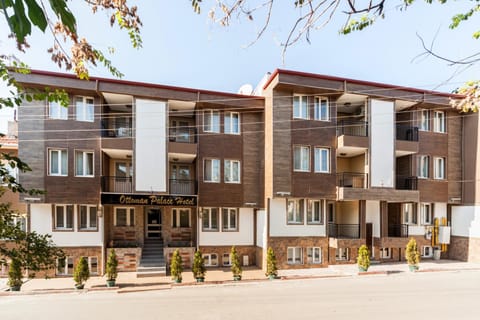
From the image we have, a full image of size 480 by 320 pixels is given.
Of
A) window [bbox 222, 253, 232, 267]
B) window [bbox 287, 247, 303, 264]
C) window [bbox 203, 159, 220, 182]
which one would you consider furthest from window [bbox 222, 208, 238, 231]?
window [bbox 287, 247, 303, 264]

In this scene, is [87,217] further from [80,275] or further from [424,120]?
[424,120]

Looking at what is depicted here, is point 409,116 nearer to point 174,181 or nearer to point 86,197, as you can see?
point 174,181

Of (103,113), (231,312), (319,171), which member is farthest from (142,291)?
(319,171)

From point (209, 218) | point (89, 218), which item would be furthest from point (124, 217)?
point (209, 218)

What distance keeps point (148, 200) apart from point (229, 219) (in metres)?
4.51

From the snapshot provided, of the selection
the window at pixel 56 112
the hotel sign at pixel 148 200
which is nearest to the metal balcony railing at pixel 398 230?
the hotel sign at pixel 148 200

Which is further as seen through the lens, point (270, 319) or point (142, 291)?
point (142, 291)

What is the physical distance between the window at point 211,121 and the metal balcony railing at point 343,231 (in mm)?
8686

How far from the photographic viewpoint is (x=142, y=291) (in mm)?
10742

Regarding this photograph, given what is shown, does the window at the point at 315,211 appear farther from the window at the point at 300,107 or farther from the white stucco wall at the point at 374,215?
the window at the point at 300,107

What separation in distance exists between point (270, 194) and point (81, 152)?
9.62 metres

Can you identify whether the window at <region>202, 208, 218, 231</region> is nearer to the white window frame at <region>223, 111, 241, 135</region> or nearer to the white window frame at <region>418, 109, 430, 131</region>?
the white window frame at <region>223, 111, 241, 135</region>

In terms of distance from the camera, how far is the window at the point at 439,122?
16.4 meters

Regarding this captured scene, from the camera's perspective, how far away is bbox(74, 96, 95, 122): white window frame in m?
13.3
